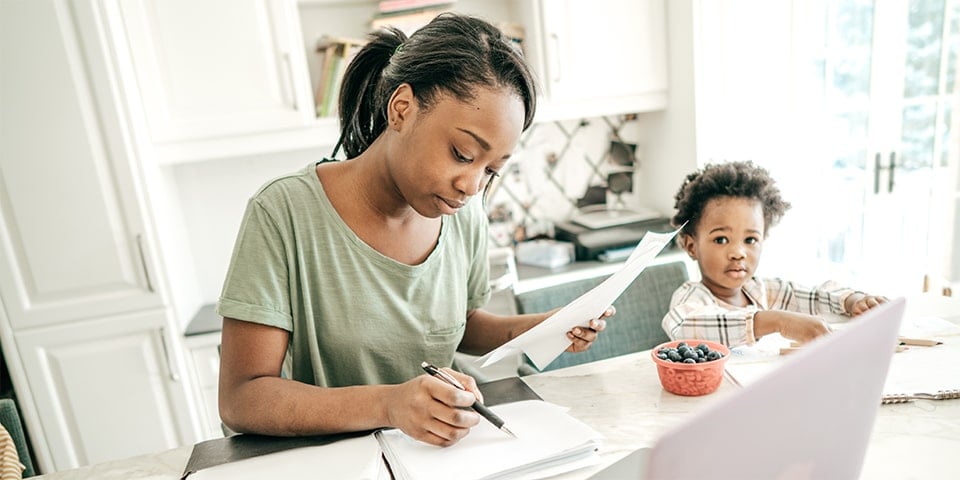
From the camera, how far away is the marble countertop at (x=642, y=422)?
0.72 metres

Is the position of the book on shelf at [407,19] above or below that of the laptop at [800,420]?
above

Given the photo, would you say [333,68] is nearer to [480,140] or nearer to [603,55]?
[603,55]

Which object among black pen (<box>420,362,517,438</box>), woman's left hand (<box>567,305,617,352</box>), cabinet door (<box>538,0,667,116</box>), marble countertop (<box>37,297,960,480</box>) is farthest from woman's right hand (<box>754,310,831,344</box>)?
cabinet door (<box>538,0,667,116</box>)

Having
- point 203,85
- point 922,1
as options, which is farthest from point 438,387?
point 922,1

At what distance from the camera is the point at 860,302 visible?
3.93ft

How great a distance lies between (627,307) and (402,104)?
0.92m

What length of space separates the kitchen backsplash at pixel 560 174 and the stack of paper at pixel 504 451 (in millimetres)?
1847

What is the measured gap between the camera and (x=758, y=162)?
2391mm

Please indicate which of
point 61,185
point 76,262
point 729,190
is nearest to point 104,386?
point 76,262

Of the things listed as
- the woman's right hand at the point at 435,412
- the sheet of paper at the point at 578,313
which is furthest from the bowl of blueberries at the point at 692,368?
the woman's right hand at the point at 435,412

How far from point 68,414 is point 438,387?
1840mm

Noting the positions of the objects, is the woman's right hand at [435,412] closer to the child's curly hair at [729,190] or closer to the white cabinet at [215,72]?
the child's curly hair at [729,190]

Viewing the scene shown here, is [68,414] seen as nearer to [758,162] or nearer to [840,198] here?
[758,162]

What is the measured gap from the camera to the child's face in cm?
128
